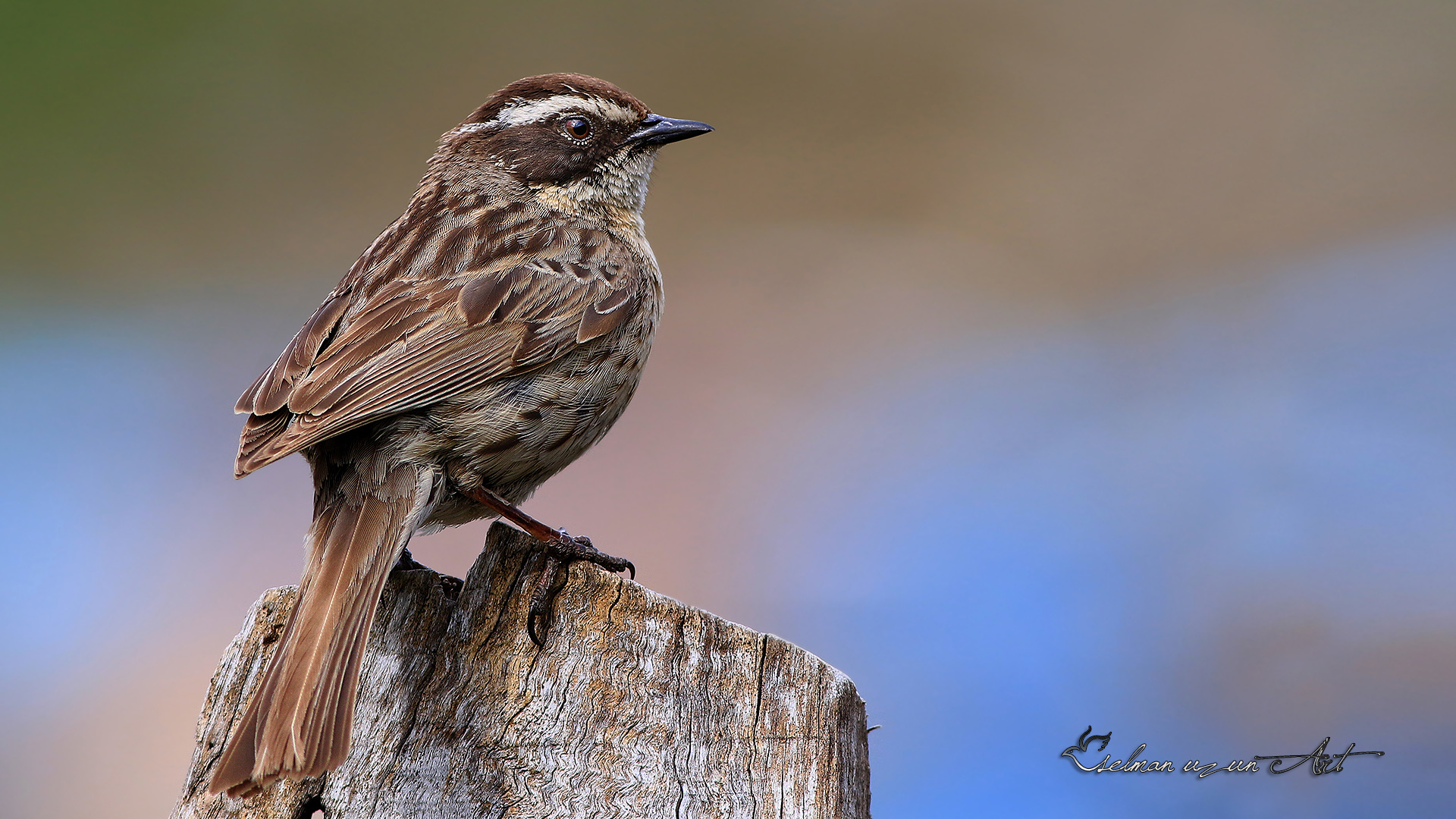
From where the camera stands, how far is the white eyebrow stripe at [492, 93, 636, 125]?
407 cm

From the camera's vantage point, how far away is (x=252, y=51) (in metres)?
6.55

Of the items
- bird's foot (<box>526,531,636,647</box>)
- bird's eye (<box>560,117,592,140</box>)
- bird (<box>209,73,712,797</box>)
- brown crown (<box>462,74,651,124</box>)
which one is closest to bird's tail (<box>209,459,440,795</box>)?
bird (<box>209,73,712,797</box>)

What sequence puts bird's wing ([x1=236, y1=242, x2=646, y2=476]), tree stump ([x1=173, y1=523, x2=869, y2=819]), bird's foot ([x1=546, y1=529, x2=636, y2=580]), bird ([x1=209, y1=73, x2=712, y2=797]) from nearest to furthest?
1. tree stump ([x1=173, y1=523, x2=869, y2=819])
2. bird ([x1=209, y1=73, x2=712, y2=797])
3. bird's foot ([x1=546, y1=529, x2=636, y2=580])
4. bird's wing ([x1=236, y1=242, x2=646, y2=476])

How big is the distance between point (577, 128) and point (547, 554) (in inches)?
81.3

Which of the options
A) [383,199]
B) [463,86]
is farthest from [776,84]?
[383,199]

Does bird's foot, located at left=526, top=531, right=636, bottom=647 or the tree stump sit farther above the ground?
bird's foot, located at left=526, top=531, right=636, bottom=647

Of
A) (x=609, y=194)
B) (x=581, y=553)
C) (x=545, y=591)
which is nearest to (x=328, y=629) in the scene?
(x=545, y=591)

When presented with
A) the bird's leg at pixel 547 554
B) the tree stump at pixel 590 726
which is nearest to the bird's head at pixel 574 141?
the bird's leg at pixel 547 554

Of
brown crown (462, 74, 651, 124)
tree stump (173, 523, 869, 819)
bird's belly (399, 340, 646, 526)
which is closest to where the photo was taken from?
tree stump (173, 523, 869, 819)

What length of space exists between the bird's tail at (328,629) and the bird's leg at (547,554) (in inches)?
9.3

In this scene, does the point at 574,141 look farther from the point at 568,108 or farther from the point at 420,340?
the point at 420,340

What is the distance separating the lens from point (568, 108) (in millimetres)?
4078

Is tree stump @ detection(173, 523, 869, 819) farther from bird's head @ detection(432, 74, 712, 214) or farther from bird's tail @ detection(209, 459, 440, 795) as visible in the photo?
bird's head @ detection(432, 74, 712, 214)

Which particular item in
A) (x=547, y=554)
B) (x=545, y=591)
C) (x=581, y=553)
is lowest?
(x=545, y=591)
